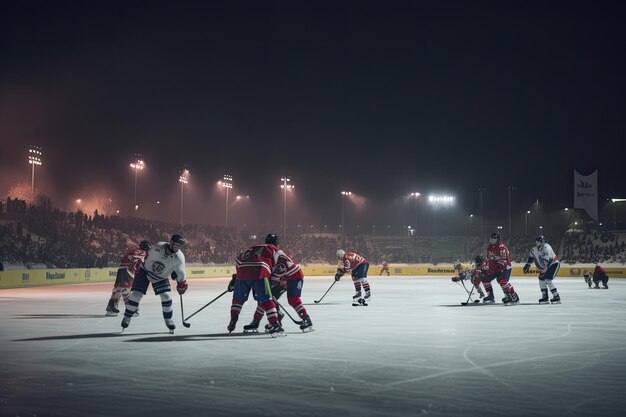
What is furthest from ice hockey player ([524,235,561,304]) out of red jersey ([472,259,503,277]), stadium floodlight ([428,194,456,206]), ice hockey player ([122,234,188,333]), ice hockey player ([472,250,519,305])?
stadium floodlight ([428,194,456,206])

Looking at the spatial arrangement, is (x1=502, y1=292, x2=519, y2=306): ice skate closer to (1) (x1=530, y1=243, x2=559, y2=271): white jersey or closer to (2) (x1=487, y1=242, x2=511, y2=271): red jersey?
(2) (x1=487, y1=242, x2=511, y2=271): red jersey

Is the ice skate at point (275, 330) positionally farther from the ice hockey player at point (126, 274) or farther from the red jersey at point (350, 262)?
the red jersey at point (350, 262)

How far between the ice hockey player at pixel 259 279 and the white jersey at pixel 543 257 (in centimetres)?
1120

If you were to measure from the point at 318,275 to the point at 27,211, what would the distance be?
2445 centimetres

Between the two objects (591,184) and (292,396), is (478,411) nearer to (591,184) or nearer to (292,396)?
(292,396)

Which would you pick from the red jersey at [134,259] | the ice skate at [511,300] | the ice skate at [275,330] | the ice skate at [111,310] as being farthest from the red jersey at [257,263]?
the ice skate at [511,300]

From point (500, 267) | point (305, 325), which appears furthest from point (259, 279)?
point (500, 267)

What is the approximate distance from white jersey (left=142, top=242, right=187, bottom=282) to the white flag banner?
193ft

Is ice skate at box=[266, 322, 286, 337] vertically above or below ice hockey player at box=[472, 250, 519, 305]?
below

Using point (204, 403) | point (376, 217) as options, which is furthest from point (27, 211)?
point (376, 217)

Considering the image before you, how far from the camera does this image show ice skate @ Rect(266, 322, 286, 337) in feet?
40.0

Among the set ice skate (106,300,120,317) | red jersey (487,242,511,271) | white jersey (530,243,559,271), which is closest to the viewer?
ice skate (106,300,120,317)

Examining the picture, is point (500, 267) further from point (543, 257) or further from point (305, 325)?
point (305, 325)

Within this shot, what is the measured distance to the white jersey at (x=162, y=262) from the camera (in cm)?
1259
